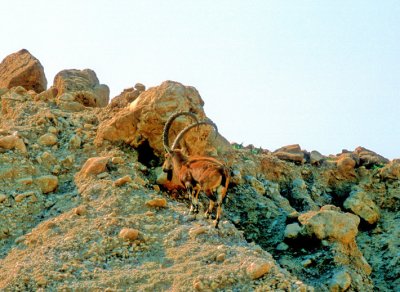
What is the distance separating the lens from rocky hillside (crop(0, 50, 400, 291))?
30.3ft

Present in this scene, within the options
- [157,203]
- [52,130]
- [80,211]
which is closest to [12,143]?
[52,130]

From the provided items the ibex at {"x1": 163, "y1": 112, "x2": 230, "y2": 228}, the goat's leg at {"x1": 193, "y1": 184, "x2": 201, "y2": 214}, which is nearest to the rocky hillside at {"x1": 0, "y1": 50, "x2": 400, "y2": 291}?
the goat's leg at {"x1": 193, "y1": 184, "x2": 201, "y2": 214}

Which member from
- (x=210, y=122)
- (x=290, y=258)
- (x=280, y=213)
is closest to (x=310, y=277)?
(x=290, y=258)

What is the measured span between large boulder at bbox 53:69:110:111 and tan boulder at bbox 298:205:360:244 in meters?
7.11

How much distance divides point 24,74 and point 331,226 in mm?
11103

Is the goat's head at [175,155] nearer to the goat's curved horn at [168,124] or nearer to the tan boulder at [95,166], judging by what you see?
the goat's curved horn at [168,124]

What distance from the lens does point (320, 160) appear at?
16531 mm

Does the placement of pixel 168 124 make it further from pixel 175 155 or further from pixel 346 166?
pixel 346 166

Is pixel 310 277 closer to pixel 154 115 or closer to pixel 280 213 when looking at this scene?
pixel 280 213

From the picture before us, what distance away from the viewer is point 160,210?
36.4 feet

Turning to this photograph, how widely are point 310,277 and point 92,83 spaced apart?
10.2 meters

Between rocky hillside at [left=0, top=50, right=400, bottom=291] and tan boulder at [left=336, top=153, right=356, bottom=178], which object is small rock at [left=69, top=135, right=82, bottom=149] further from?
tan boulder at [left=336, top=153, right=356, bottom=178]

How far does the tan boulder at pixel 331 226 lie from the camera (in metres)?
11.8

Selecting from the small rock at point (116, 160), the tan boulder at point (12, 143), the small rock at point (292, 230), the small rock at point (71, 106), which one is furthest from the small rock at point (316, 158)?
the tan boulder at point (12, 143)
